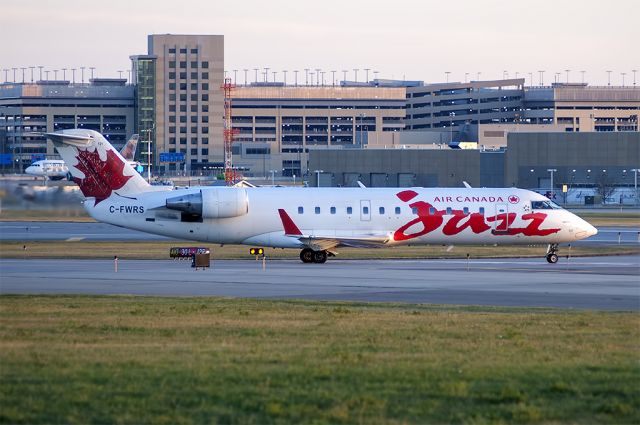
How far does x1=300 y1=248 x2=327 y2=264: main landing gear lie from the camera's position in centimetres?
4581

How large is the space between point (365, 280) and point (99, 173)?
13.3 meters

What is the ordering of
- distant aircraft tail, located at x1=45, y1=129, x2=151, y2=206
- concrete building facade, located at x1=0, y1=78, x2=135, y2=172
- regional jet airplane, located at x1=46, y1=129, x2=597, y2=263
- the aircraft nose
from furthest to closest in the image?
concrete building facade, located at x1=0, y1=78, x2=135, y2=172 → the aircraft nose → regional jet airplane, located at x1=46, y1=129, x2=597, y2=263 → distant aircraft tail, located at x1=45, y1=129, x2=151, y2=206

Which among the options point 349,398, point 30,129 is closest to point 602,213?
point 349,398

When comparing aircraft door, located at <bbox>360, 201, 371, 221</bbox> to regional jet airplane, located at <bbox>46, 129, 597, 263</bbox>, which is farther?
aircraft door, located at <bbox>360, 201, 371, 221</bbox>

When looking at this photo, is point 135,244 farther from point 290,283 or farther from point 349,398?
point 349,398

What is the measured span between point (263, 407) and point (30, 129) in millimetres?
186340

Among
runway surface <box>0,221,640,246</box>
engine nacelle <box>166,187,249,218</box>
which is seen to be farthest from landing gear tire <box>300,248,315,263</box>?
runway surface <box>0,221,640,246</box>

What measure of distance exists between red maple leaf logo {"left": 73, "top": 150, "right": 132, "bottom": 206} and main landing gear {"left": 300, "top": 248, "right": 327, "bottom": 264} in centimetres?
817

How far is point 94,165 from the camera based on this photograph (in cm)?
4403

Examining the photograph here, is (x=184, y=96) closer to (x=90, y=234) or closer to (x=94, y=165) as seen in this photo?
(x=90, y=234)

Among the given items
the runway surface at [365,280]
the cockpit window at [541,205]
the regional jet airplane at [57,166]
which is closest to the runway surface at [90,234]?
the cockpit window at [541,205]

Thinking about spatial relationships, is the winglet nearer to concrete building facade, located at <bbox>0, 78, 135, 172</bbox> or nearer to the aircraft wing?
the aircraft wing

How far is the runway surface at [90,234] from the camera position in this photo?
60.0 m

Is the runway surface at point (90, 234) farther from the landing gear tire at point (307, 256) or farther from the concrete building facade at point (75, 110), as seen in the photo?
the concrete building facade at point (75, 110)
